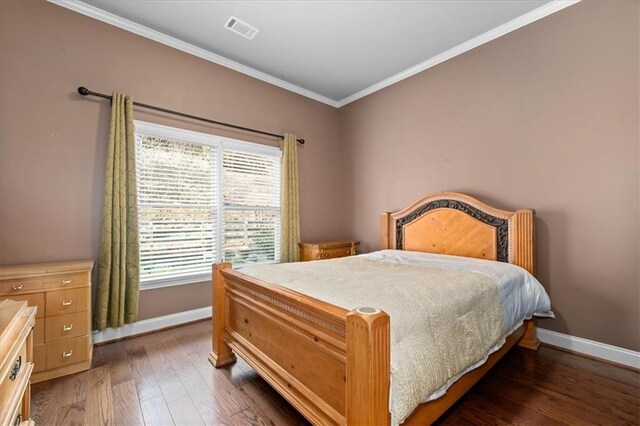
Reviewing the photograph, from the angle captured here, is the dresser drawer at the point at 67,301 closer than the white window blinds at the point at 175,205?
Yes

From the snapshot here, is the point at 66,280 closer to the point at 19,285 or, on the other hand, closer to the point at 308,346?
the point at 19,285

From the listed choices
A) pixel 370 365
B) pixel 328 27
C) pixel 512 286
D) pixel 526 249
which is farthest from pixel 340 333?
pixel 328 27

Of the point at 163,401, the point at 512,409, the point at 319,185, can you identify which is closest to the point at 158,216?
the point at 163,401

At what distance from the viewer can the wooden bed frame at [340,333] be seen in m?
1.07

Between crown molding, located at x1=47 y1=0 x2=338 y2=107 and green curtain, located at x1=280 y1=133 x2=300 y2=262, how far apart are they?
0.73 metres

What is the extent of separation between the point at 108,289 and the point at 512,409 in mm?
3126

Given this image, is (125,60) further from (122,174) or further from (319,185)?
(319,185)

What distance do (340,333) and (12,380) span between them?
117cm

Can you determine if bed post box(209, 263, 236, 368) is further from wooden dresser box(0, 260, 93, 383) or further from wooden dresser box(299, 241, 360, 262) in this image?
wooden dresser box(299, 241, 360, 262)

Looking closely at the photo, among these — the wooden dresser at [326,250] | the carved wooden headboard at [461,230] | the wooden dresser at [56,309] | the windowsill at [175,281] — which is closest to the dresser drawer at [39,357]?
the wooden dresser at [56,309]

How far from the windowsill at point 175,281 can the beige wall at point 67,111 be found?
7cm

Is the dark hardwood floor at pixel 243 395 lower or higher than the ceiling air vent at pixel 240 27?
lower

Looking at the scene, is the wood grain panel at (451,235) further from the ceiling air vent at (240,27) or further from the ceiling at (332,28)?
the ceiling air vent at (240,27)

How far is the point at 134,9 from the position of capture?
103 inches
